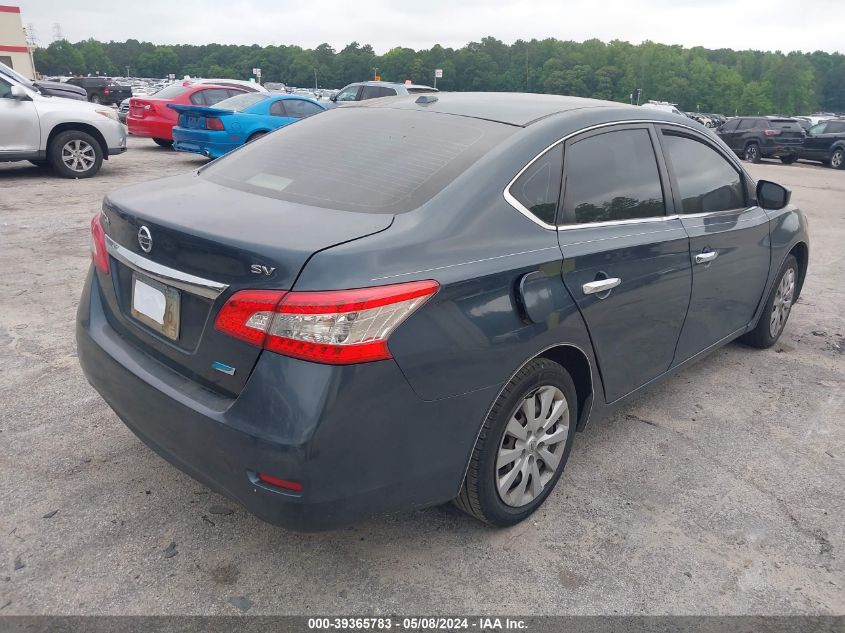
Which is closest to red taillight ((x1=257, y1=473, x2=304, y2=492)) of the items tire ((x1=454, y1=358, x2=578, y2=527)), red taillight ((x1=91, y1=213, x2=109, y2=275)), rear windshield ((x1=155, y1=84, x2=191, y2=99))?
tire ((x1=454, y1=358, x2=578, y2=527))

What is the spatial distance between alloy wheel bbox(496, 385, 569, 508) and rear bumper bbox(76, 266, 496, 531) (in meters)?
0.28

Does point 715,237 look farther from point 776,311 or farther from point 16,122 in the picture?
point 16,122

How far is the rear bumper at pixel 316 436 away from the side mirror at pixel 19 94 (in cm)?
924

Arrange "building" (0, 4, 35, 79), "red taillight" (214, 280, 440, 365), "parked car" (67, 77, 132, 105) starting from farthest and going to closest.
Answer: "building" (0, 4, 35, 79), "parked car" (67, 77, 132, 105), "red taillight" (214, 280, 440, 365)

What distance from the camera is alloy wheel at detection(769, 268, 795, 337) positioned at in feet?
15.8

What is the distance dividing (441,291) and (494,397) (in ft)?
1.57

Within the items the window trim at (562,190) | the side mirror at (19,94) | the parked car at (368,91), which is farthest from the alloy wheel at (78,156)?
the window trim at (562,190)

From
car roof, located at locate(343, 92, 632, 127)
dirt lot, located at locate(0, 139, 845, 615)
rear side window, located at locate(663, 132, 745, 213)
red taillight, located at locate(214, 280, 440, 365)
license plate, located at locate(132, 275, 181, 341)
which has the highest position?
car roof, located at locate(343, 92, 632, 127)

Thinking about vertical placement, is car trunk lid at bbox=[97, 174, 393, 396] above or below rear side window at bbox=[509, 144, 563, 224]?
below

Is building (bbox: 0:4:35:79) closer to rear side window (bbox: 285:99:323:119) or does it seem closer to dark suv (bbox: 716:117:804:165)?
rear side window (bbox: 285:99:323:119)

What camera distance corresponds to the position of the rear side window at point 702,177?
11.7 feet

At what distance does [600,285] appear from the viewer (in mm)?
2861

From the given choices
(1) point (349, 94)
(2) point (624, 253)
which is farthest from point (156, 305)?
(1) point (349, 94)

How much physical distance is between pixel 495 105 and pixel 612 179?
2.12 feet
